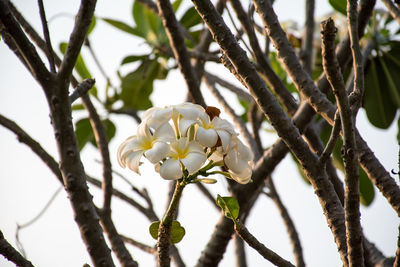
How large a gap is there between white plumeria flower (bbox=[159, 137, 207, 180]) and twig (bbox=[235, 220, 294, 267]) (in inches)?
4.4

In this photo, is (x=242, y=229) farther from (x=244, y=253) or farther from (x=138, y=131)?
(x=244, y=253)

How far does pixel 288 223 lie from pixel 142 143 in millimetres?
1103

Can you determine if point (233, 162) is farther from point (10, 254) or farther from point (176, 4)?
point (176, 4)

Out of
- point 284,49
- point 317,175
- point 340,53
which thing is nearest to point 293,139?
point 317,175

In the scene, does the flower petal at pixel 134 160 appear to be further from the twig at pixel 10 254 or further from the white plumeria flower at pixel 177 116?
the twig at pixel 10 254

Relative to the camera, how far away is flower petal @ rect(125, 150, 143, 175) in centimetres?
69

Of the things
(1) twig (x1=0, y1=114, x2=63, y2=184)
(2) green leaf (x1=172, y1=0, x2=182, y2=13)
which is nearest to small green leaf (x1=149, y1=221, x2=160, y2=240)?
(1) twig (x1=0, y1=114, x2=63, y2=184)

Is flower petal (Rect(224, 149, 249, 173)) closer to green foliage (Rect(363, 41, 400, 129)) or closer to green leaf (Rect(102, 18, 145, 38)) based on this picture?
green foliage (Rect(363, 41, 400, 129))

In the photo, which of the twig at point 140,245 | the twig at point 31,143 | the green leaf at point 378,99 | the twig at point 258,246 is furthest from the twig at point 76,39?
the green leaf at point 378,99

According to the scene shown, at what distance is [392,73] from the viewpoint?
203 centimetres

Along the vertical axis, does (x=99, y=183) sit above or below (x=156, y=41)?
below

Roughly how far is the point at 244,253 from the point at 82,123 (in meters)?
0.86

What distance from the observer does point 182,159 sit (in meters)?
0.65

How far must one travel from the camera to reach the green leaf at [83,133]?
2004mm
